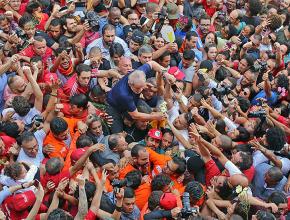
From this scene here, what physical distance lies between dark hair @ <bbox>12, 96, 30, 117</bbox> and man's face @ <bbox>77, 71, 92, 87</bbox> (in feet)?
2.64

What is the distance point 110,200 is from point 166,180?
57 centimetres

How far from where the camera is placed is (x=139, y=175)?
18.2ft

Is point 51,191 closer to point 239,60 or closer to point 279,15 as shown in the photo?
point 239,60

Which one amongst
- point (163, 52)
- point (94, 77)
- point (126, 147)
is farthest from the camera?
point (163, 52)

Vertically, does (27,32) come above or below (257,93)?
above

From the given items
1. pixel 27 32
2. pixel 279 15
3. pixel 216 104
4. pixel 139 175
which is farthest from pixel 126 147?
pixel 279 15

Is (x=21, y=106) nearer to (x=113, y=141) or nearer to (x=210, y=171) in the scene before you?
(x=113, y=141)

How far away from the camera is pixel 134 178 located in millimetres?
5484

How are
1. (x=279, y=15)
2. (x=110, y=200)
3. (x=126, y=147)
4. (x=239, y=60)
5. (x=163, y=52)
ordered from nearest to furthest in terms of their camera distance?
(x=110, y=200)
(x=126, y=147)
(x=163, y=52)
(x=239, y=60)
(x=279, y=15)

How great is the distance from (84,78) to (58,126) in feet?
3.28

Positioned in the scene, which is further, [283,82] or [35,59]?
[283,82]

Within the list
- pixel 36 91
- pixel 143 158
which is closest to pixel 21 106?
pixel 36 91

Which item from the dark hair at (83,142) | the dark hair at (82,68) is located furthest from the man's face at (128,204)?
the dark hair at (82,68)

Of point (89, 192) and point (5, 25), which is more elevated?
point (5, 25)
